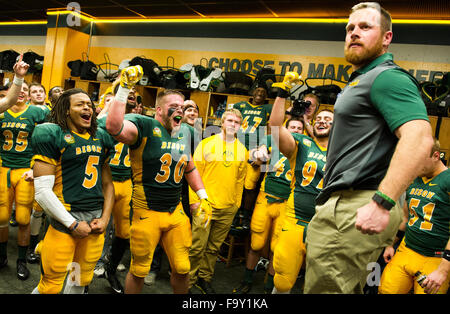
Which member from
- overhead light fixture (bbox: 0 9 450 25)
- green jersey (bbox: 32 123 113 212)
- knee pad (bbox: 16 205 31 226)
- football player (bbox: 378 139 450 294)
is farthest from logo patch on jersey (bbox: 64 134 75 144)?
overhead light fixture (bbox: 0 9 450 25)

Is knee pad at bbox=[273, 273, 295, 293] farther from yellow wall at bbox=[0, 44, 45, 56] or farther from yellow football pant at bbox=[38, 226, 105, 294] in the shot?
yellow wall at bbox=[0, 44, 45, 56]

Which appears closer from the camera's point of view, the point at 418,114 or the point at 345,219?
the point at 418,114

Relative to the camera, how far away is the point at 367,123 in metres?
1.38

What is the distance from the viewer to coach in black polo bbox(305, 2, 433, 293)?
1.20m

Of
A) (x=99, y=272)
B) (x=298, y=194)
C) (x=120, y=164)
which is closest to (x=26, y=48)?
(x=120, y=164)

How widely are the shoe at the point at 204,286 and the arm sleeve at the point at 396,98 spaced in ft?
9.22

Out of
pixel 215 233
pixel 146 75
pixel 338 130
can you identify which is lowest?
pixel 215 233

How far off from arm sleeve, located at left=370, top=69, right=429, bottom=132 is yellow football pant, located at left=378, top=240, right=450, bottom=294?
7.05ft

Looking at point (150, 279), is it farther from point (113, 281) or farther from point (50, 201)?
point (50, 201)

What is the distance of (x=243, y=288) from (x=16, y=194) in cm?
255

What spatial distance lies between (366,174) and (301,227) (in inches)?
66.1

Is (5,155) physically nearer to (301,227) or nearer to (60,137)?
(60,137)

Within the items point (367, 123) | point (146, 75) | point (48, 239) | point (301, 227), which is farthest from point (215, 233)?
point (146, 75)

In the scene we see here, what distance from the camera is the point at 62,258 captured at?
7.22 ft
